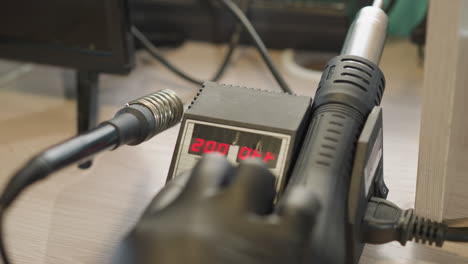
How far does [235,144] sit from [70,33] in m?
0.32

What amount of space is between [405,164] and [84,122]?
333mm

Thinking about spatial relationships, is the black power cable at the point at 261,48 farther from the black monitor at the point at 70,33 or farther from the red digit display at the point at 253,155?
the red digit display at the point at 253,155

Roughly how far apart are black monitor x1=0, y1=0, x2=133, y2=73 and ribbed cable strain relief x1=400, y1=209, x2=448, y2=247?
34 centimetres

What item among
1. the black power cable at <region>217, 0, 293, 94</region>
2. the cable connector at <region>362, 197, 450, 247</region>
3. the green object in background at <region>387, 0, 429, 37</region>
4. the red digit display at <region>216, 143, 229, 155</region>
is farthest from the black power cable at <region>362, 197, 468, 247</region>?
the green object in background at <region>387, 0, 429, 37</region>

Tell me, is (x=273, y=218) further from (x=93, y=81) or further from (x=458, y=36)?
(x=93, y=81)

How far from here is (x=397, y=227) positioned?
391mm

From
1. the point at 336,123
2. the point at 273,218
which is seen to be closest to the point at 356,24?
the point at 336,123

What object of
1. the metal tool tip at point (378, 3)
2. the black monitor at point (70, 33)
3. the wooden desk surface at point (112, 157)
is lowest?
the wooden desk surface at point (112, 157)

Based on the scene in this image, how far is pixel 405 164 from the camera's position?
1.82 feet

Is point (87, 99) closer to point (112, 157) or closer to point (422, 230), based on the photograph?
point (112, 157)

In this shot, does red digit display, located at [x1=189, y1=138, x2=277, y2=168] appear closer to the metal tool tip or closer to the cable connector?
the cable connector

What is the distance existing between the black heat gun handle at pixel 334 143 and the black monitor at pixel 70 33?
0.86 feet

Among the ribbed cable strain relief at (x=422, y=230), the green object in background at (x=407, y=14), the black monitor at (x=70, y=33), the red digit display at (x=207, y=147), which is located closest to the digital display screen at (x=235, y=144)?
the red digit display at (x=207, y=147)

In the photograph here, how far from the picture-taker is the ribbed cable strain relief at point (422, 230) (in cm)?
40
